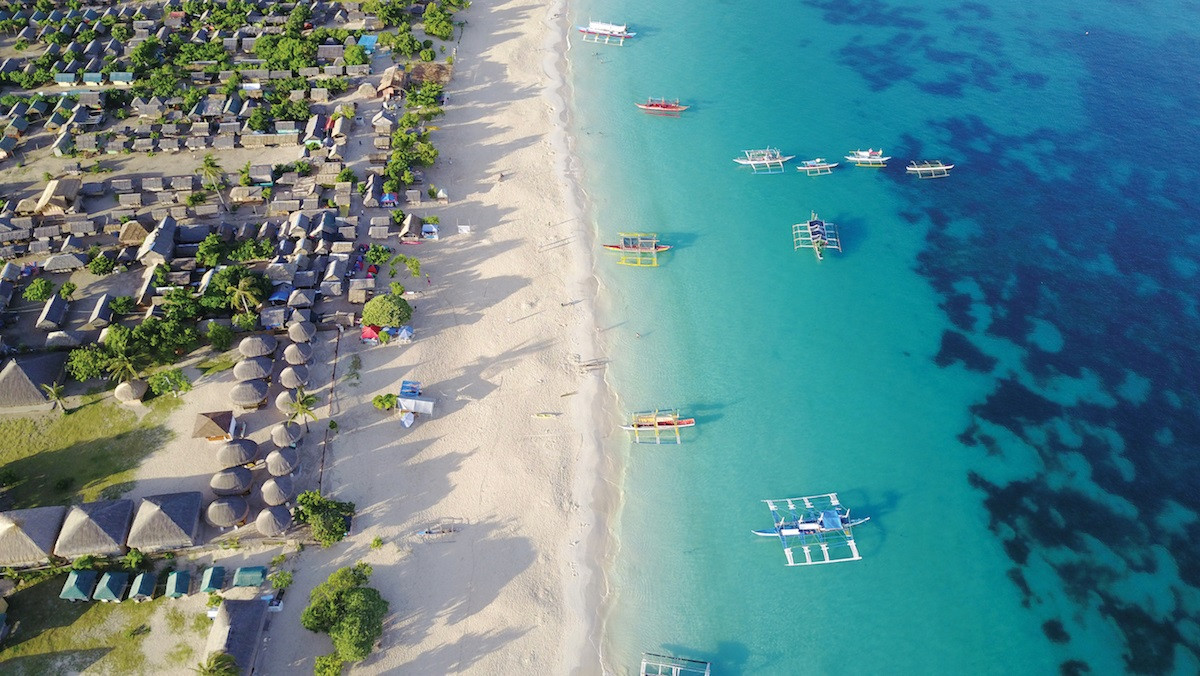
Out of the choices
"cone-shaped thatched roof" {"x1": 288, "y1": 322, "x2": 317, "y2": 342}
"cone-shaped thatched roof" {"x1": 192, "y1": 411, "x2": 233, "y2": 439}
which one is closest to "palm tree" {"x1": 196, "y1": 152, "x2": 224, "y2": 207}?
"cone-shaped thatched roof" {"x1": 288, "y1": 322, "x2": 317, "y2": 342}

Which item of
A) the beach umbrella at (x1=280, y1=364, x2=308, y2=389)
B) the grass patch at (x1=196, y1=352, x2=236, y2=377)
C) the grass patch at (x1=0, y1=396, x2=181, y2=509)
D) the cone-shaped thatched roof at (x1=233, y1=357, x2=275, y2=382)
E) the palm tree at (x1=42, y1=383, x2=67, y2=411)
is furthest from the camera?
the grass patch at (x1=196, y1=352, x2=236, y2=377)

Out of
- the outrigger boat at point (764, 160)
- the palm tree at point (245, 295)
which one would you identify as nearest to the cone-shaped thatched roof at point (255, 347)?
the palm tree at point (245, 295)

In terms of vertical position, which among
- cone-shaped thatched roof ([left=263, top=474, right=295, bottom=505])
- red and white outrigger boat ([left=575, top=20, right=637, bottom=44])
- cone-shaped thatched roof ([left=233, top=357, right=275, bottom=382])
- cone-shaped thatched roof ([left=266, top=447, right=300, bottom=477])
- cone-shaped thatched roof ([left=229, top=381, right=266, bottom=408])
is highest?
red and white outrigger boat ([left=575, top=20, right=637, bottom=44])

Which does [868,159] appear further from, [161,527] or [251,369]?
[161,527]

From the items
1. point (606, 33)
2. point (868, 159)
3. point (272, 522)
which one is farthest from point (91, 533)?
point (606, 33)

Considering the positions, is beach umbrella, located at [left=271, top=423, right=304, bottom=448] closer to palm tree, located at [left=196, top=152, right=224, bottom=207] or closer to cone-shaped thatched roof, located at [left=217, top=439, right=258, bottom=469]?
cone-shaped thatched roof, located at [left=217, top=439, right=258, bottom=469]

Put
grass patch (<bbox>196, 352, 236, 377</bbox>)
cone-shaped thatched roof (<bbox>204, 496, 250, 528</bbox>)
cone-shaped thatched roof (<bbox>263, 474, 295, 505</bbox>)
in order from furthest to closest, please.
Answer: grass patch (<bbox>196, 352, 236, 377</bbox>) → cone-shaped thatched roof (<bbox>263, 474, 295, 505</bbox>) → cone-shaped thatched roof (<bbox>204, 496, 250, 528</bbox>)

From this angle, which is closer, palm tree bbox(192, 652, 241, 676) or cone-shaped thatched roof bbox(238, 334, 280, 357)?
palm tree bbox(192, 652, 241, 676)

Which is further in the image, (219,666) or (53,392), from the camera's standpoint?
(53,392)
